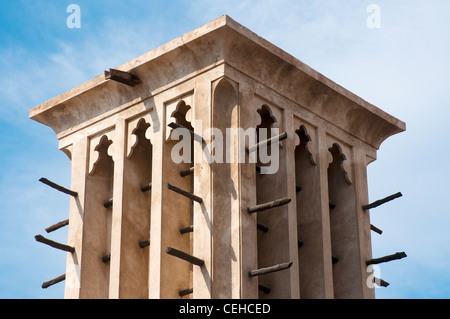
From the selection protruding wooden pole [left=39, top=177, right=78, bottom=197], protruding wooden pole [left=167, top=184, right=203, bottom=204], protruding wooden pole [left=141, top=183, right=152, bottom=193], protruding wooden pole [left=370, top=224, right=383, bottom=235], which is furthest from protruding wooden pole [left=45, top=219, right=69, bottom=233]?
protruding wooden pole [left=370, top=224, right=383, bottom=235]

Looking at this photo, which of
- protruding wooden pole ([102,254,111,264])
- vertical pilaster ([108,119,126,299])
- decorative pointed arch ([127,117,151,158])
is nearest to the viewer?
vertical pilaster ([108,119,126,299])

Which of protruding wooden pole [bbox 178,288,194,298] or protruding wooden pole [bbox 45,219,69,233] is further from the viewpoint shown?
protruding wooden pole [bbox 45,219,69,233]

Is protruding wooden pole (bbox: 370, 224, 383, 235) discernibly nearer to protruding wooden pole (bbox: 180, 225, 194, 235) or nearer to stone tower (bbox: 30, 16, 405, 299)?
stone tower (bbox: 30, 16, 405, 299)

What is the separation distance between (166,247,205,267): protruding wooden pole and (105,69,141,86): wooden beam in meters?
3.52

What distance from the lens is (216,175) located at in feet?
72.7

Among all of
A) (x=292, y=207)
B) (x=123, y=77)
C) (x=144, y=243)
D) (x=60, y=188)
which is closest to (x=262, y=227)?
(x=292, y=207)

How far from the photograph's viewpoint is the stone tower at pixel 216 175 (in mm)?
22078

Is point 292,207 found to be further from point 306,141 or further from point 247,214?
point 306,141

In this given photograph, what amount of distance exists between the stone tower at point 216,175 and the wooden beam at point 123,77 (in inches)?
1.1

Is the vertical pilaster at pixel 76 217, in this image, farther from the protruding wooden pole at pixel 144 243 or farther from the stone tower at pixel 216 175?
the protruding wooden pole at pixel 144 243

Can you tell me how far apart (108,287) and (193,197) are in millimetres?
2642

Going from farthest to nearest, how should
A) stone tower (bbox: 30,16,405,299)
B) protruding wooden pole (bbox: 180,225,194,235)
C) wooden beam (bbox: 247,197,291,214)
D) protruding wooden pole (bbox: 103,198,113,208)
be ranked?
1. protruding wooden pole (bbox: 103,198,113,208)
2. protruding wooden pole (bbox: 180,225,194,235)
3. stone tower (bbox: 30,16,405,299)
4. wooden beam (bbox: 247,197,291,214)

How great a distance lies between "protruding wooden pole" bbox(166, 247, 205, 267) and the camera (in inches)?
834
